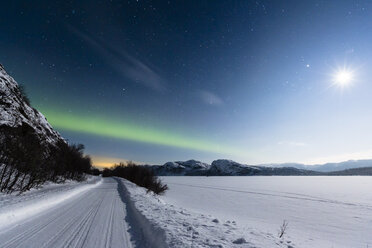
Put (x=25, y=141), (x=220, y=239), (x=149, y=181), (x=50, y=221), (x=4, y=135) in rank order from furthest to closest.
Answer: (x=149, y=181)
(x=25, y=141)
(x=4, y=135)
(x=50, y=221)
(x=220, y=239)

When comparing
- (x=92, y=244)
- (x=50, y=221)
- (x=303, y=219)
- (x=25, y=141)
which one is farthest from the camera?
(x=25, y=141)

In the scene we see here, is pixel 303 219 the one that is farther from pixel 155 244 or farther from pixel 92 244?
pixel 92 244

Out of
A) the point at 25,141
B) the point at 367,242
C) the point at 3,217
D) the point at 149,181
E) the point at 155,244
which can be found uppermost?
the point at 25,141

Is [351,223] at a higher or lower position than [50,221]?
lower

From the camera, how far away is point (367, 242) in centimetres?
906

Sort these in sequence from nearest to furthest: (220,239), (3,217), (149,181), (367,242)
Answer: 1. (220,239)
2. (3,217)
3. (367,242)
4. (149,181)

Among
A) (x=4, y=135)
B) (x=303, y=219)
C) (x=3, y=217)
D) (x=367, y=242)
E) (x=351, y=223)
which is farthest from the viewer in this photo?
(x=4, y=135)

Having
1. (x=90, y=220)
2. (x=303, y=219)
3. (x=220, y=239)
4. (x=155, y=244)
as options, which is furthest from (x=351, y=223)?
(x=90, y=220)

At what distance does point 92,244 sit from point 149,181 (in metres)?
29.6

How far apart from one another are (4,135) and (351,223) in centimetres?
2478

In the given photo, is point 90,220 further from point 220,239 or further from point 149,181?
point 149,181

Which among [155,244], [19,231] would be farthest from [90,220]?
[155,244]

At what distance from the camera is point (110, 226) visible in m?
7.17

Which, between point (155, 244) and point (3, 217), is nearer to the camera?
point (155, 244)
